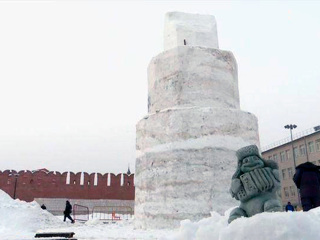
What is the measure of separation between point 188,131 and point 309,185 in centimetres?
215

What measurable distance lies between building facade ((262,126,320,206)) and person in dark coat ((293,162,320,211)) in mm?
26716

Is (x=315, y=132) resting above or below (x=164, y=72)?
above

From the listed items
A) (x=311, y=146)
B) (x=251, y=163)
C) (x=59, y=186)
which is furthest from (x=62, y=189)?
(x=311, y=146)

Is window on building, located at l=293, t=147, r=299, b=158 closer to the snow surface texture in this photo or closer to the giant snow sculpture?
the snow surface texture

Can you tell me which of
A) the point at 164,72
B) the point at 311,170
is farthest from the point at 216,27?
the point at 311,170

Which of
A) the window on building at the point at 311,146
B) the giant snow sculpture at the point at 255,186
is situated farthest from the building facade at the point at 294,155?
the giant snow sculpture at the point at 255,186

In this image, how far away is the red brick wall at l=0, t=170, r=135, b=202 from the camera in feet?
64.3

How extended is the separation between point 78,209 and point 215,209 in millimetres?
15208

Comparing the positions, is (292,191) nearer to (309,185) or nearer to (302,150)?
(302,150)

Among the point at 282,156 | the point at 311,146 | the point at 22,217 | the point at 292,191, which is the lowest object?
the point at 22,217

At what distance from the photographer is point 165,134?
6.30 meters

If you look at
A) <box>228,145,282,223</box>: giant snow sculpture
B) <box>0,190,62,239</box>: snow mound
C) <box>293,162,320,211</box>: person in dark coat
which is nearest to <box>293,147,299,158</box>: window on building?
<box>0,190,62,239</box>: snow mound

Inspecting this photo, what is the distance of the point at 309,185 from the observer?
5266 mm

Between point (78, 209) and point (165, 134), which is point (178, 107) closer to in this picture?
point (165, 134)
